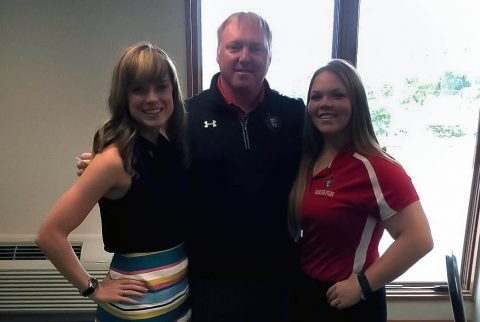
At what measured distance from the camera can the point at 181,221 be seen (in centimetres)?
121

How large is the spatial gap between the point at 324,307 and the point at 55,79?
1799mm

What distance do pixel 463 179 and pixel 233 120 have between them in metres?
1.76

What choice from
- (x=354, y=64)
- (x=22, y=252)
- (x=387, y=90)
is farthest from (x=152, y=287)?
(x=387, y=90)

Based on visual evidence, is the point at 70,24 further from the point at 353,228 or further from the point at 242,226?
the point at 353,228

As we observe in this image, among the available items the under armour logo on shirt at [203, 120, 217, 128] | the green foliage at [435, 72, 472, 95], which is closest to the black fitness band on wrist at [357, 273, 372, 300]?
the under armour logo on shirt at [203, 120, 217, 128]

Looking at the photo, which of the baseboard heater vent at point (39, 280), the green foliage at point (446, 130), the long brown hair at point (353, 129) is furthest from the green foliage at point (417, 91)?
the baseboard heater vent at point (39, 280)

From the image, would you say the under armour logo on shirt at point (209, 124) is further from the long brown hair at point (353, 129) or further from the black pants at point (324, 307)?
the black pants at point (324, 307)

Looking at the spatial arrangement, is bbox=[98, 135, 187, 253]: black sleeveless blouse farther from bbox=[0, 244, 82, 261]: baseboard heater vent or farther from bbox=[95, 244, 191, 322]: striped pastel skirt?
bbox=[0, 244, 82, 261]: baseboard heater vent

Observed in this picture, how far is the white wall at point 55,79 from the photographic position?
6.53ft

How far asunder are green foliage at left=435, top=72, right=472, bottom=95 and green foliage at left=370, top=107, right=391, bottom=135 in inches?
12.8

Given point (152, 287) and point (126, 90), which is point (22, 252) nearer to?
point (152, 287)

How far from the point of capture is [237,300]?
51.7 inches

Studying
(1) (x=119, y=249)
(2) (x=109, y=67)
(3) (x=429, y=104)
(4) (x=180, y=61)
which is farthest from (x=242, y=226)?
(3) (x=429, y=104)

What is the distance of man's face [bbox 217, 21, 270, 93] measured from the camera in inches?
52.1
